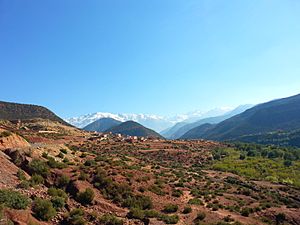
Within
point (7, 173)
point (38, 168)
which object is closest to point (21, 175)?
point (7, 173)

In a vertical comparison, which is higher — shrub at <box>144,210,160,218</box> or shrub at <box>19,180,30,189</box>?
shrub at <box>19,180,30,189</box>

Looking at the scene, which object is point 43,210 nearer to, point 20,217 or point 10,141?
point 20,217

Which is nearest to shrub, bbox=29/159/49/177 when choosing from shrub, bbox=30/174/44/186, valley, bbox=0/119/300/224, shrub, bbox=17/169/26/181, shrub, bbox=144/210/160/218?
valley, bbox=0/119/300/224

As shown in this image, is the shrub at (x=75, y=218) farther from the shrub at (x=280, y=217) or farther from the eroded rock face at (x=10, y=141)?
the shrub at (x=280, y=217)

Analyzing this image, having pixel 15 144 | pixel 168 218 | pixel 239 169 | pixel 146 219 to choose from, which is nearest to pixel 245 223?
pixel 168 218

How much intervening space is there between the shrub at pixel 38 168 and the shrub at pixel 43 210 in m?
6.14

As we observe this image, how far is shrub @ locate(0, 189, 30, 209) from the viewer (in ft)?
51.0

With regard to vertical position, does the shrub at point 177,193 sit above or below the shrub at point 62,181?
below

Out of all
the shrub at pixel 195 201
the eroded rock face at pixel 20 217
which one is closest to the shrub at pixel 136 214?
the eroded rock face at pixel 20 217

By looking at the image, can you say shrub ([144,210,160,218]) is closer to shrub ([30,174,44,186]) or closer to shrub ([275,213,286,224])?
shrub ([30,174,44,186])

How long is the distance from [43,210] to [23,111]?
143 metres

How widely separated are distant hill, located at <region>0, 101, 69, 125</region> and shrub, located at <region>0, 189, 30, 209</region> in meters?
124

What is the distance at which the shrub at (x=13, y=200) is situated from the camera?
51.0 feet

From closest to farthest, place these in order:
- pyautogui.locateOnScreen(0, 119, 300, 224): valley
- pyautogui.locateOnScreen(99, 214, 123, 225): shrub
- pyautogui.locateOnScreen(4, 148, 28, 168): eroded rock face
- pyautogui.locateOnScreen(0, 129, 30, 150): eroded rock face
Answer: pyautogui.locateOnScreen(0, 119, 300, 224): valley
pyautogui.locateOnScreen(99, 214, 123, 225): shrub
pyautogui.locateOnScreen(4, 148, 28, 168): eroded rock face
pyautogui.locateOnScreen(0, 129, 30, 150): eroded rock face
